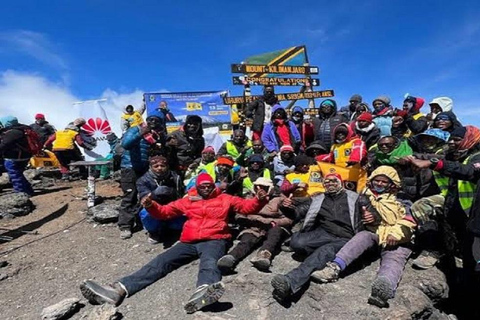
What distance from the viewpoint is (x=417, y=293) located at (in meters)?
4.61

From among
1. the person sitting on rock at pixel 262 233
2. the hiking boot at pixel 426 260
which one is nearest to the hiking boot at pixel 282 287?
the person sitting on rock at pixel 262 233

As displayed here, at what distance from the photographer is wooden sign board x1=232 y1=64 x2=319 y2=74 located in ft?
45.0

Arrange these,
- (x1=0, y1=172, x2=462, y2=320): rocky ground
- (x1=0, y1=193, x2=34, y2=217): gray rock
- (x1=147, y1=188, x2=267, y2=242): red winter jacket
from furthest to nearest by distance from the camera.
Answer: (x1=0, y1=193, x2=34, y2=217): gray rock
(x1=147, y1=188, x2=267, y2=242): red winter jacket
(x1=0, y1=172, x2=462, y2=320): rocky ground

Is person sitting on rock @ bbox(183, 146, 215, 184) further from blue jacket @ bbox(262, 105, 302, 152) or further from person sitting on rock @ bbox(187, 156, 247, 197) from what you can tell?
blue jacket @ bbox(262, 105, 302, 152)

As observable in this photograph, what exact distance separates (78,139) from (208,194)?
909 cm

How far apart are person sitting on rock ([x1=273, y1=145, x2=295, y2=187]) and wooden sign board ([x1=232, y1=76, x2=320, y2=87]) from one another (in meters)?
6.66

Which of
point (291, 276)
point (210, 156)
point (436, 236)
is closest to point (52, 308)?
point (291, 276)

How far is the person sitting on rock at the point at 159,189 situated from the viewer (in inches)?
253

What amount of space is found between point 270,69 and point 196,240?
10.9m

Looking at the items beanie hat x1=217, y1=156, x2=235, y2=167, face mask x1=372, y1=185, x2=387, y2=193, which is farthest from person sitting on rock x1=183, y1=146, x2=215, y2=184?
face mask x1=372, y1=185, x2=387, y2=193

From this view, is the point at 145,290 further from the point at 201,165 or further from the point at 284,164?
the point at 284,164

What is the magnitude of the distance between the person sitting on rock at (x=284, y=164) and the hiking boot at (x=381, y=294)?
3.09 metres

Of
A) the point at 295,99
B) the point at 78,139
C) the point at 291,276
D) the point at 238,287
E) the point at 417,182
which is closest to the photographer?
the point at 291,276

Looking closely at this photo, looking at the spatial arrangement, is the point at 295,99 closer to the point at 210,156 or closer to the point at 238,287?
the point at 210,156
